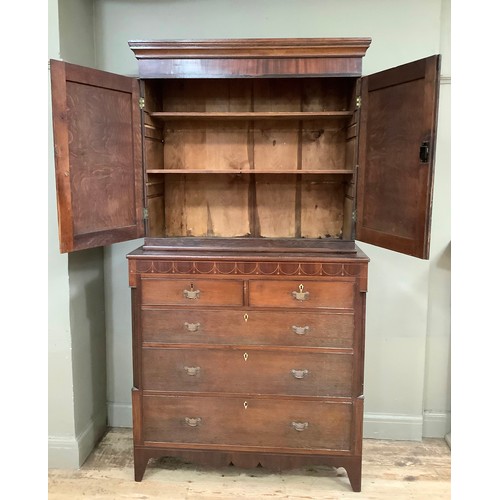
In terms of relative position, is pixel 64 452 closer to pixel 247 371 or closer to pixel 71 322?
pixel 71 322

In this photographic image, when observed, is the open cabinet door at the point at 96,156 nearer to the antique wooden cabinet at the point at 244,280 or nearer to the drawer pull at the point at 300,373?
the antique wooden cabinet at the point at 244,280

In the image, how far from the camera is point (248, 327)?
6.49ft

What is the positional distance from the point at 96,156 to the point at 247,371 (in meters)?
1.09

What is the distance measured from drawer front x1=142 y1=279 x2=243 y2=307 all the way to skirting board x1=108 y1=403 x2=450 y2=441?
3.55 ft

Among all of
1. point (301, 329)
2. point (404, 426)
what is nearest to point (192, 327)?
point (301, 329)

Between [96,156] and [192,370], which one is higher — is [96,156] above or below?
above

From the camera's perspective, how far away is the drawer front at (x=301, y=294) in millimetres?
1940

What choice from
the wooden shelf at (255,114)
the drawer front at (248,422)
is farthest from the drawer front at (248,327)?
the wooden shelf at (255,114)

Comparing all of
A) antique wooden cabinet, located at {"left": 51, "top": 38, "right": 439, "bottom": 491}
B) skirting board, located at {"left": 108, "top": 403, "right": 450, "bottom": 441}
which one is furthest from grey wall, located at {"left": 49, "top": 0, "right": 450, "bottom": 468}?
antique wooden cabinet, located at {"left": 51, "top": 38, "right": 439, "bottom": 491}

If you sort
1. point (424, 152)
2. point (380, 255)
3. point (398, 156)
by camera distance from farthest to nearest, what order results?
1. point (380, 255)
2. point (398, 156)
3. point (424, 152)

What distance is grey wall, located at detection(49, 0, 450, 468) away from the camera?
2.21 meters

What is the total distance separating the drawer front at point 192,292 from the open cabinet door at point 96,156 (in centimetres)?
26

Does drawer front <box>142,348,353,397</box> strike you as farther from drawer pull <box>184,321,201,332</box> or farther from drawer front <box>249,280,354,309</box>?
drawer front <box>249,280,354,309</box>
